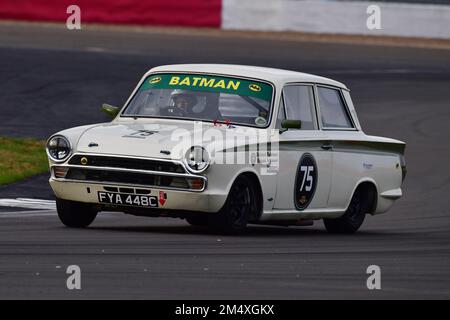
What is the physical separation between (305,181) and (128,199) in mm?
1799

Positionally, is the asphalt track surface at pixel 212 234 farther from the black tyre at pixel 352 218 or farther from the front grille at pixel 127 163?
the front grille at pixel 127 163

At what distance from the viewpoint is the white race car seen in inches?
419

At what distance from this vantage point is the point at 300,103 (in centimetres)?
1220

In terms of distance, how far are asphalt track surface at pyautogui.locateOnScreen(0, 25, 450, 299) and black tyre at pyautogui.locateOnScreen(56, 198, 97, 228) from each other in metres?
0.11

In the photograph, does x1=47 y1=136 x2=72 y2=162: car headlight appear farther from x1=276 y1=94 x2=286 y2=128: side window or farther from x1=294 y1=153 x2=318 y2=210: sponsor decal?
x1=294 y1=153 x2=318 y2=210: sponsor decal

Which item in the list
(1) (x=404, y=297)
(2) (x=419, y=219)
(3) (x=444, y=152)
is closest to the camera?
(1) (x=404, y=297)

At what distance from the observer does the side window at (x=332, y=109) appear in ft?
41.1

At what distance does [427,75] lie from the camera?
1120 inches

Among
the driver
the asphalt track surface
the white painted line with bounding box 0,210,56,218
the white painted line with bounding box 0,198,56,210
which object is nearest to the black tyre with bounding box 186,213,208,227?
the asphalt track surface

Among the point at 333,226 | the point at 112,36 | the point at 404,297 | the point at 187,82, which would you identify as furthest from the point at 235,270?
the point at 112,36

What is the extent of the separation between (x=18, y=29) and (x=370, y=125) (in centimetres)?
1360

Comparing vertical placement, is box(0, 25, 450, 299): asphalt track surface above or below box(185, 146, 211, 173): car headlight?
below

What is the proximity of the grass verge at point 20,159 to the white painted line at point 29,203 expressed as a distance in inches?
36.8
